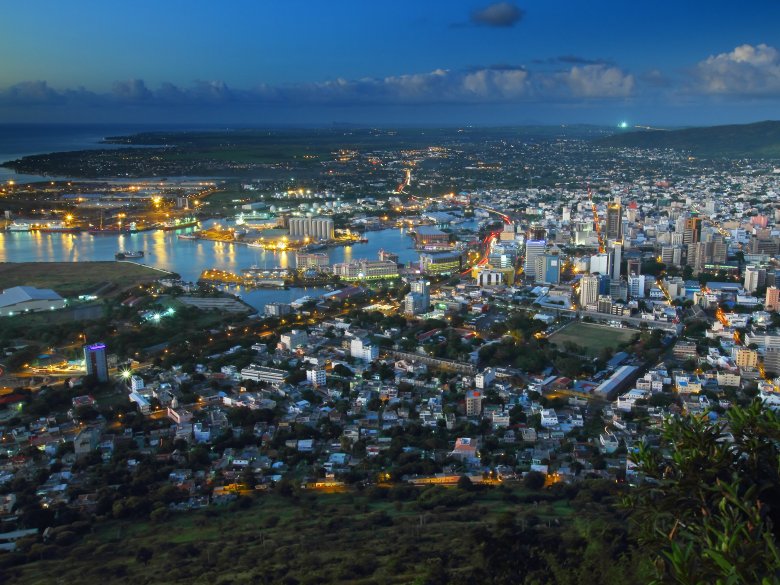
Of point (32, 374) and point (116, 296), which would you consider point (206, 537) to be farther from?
point (116, 296)

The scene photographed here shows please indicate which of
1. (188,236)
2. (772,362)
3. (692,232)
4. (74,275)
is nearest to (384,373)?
(772,362)

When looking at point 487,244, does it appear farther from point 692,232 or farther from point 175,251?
point 175,251

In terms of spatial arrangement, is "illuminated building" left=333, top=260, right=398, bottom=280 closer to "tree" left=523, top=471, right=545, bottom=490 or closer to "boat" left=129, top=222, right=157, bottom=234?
"boat" left=129, top=222, right=157, bottom=234

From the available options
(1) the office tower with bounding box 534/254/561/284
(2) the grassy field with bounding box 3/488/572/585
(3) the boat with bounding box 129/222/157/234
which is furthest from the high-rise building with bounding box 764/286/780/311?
(3) the boat with bounding box 129/222/157/234

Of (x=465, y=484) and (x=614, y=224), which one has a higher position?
(x=614, y=224)

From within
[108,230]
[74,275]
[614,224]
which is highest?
[614,224]
